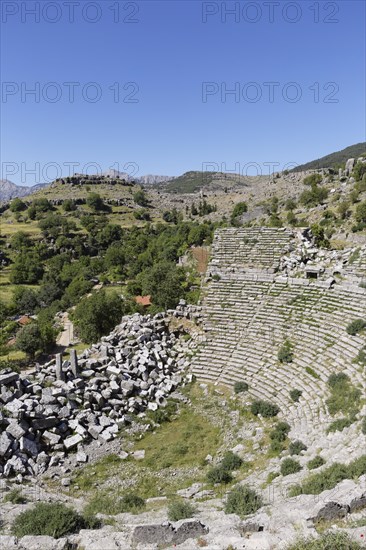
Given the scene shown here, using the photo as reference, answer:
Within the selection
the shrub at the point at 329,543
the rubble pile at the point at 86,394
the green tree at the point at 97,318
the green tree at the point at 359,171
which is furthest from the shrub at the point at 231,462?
the green tree at the point at 359,171

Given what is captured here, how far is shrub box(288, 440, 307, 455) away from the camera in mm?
12172

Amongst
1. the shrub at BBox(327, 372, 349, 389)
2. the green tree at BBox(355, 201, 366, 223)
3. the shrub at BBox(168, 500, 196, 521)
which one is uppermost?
the green tree at BBox(355, 201, 366, 223)

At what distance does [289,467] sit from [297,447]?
4.42 ft

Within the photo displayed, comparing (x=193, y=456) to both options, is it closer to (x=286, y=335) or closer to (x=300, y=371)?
(x=300, y=371)

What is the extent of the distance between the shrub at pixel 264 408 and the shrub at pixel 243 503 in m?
6.00

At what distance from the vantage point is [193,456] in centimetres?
1377

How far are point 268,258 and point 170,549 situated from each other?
2282 cm

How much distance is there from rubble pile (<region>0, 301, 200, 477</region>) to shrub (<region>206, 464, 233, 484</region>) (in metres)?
4.69

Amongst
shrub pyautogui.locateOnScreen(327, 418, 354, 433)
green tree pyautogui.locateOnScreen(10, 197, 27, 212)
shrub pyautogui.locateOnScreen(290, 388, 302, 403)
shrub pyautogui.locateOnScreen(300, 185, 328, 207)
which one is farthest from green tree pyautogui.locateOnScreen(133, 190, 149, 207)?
shrub pyautogui.locateOnScreen(327, 418, 354, 433)

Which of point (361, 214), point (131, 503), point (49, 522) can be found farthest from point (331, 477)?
point (361, 214)

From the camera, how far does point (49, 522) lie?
7895 millimetres

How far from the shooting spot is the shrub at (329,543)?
225 inches

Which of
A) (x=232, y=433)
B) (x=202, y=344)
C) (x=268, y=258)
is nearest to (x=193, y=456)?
(x=232, y=433)

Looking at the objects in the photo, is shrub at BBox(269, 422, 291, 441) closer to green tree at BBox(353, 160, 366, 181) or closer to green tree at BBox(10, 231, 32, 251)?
green tree at BBox(353, 160, 366, 181)
